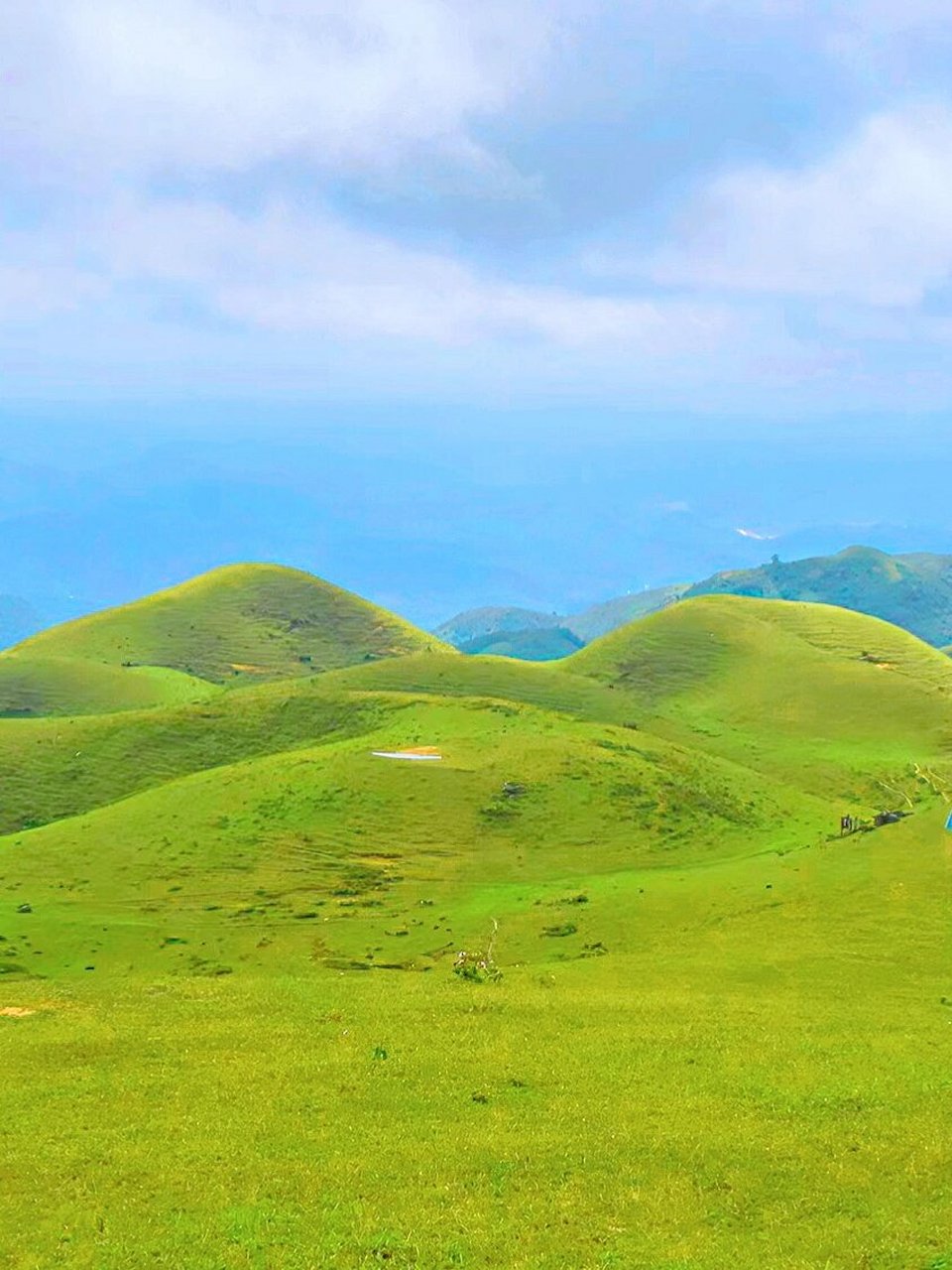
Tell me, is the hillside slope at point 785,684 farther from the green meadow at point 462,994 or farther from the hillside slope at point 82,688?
the hillside slope at point 82,688

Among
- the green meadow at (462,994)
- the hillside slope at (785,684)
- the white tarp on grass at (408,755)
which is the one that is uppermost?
the hillside slope at (785,684)

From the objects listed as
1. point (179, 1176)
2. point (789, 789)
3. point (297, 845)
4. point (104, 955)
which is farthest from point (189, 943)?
point (789, 789)

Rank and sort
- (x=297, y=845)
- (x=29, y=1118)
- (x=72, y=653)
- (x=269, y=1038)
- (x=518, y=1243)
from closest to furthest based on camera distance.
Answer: (x=518, y=1243)
(x=29, y=1118)
(x=269, y=1038)
(x=297, y=845)
(x=72, y=653)

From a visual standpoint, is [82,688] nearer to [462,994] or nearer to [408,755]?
[408,755]

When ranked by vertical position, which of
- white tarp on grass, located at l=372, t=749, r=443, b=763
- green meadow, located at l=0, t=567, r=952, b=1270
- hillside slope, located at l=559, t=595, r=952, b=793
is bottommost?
green meadow, located at l=0, t=567, r=952, b=1270

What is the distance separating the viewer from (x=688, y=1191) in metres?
22.5

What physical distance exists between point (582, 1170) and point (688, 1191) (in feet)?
7.37

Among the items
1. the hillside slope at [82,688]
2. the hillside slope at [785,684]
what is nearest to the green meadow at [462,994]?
the hillside slope at [785,684]

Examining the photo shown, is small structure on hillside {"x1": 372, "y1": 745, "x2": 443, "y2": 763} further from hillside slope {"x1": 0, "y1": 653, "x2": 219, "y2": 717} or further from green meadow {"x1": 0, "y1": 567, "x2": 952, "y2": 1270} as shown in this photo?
hillside slope {"x1": 0, "y1": 653, "x2": 219, "y2": 717}

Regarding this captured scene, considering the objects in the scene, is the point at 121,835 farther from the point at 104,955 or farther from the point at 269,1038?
the point at 269,1038

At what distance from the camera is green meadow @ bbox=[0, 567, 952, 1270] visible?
21.6m

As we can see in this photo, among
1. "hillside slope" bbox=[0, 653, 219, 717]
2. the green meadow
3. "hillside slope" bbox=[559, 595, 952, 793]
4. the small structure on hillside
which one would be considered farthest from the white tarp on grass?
"hillside slope" bbox=[0, 653, 219, 717]

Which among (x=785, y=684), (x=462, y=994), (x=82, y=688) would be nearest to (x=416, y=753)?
(x=462, y=994)

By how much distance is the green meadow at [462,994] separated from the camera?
70.9 feet
